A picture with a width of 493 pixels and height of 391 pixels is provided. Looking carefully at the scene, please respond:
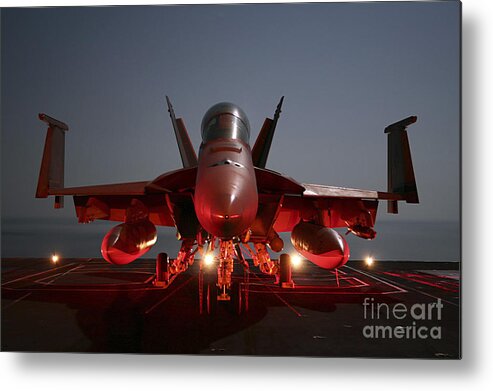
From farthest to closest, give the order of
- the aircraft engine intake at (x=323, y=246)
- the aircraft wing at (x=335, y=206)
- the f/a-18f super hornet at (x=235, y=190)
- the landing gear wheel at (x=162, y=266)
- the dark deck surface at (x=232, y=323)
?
the landing gear wheel at (x=162, y=266) → the aircraft wing at (x=335, y=206) → the aircraft engine intake at (x=323, y=246) → the dark deck surface at (x=232, y=323) → the f/a-18f super hornet at (x=235, y=190)

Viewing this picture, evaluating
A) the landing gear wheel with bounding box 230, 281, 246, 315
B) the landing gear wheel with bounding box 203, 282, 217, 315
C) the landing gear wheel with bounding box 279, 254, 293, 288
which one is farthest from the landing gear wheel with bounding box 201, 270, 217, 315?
the landing gear wheel with bounding box 279, 254, 293, 288

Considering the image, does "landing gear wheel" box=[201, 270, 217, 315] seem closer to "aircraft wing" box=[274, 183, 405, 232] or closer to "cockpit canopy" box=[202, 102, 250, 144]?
"aircraft wing" box=[274, 183, 405, 232]

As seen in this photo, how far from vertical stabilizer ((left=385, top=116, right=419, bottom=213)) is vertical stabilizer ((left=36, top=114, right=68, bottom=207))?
3.95 m

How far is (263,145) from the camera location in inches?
180

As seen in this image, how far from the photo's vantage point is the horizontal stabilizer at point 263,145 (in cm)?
453

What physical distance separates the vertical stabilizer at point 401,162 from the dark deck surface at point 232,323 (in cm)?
89

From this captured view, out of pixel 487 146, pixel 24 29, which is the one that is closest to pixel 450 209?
pixel 487 146

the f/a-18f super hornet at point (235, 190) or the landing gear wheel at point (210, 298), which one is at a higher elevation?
the f/a-18f super hornet at point (235, 190)

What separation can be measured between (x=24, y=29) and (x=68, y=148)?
1.32 m

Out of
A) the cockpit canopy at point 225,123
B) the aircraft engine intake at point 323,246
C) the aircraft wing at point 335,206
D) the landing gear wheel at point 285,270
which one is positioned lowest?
the landing gear wheel at point 285,270

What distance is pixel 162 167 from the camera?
405 cm

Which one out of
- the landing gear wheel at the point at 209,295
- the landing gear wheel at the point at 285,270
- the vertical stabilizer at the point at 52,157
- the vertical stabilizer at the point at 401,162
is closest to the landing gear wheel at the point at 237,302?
the landing gear wheel at the point at 209,295

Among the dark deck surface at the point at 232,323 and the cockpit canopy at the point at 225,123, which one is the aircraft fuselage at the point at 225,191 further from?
the dark deck surface at the point at 232,323

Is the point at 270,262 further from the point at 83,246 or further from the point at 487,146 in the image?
the point at 487,146
